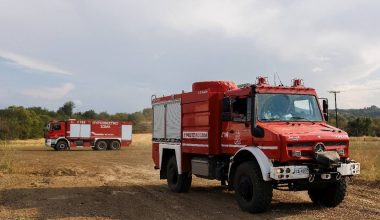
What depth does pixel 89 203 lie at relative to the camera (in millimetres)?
12312

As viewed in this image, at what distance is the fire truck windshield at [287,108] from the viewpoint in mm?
11125

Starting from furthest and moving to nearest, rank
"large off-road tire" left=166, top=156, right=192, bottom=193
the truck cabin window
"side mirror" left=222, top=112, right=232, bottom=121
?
Answer: "large off-road tire" left=166, top=156, right=192, bottom=193 < "side mirror" left=222, top=112, right=232, bottom=121 < the truck cabin window

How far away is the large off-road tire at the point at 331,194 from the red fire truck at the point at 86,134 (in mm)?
40348

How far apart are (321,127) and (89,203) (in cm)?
595

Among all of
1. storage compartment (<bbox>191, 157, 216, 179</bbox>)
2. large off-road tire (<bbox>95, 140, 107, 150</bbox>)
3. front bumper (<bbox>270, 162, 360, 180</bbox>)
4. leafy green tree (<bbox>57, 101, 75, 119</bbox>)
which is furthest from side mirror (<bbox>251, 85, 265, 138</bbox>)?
leafy green tree (<bbox>57, 101, 75, 119</bbox>)

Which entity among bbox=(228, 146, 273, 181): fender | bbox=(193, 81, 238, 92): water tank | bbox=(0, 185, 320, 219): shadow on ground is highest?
bbox=(193, 81, 238, 92): water tank

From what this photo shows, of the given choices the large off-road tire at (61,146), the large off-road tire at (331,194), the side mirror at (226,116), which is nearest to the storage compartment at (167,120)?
the side mirror at (226,116)

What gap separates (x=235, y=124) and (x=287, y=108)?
4.26 ft

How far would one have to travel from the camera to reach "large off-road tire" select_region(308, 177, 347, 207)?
11023 millimetres

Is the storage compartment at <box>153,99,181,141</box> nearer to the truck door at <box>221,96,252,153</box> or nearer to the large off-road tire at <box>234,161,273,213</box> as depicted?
the truck door at <box>221,96,252,153</box>

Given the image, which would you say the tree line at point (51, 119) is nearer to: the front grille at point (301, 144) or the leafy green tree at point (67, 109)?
the leafy green tree at point (67, 109)

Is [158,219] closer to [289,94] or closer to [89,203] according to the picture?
[89,203]

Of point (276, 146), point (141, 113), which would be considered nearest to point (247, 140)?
point (276, 146)

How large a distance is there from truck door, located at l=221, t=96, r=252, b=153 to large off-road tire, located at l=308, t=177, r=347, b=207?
215 cm
